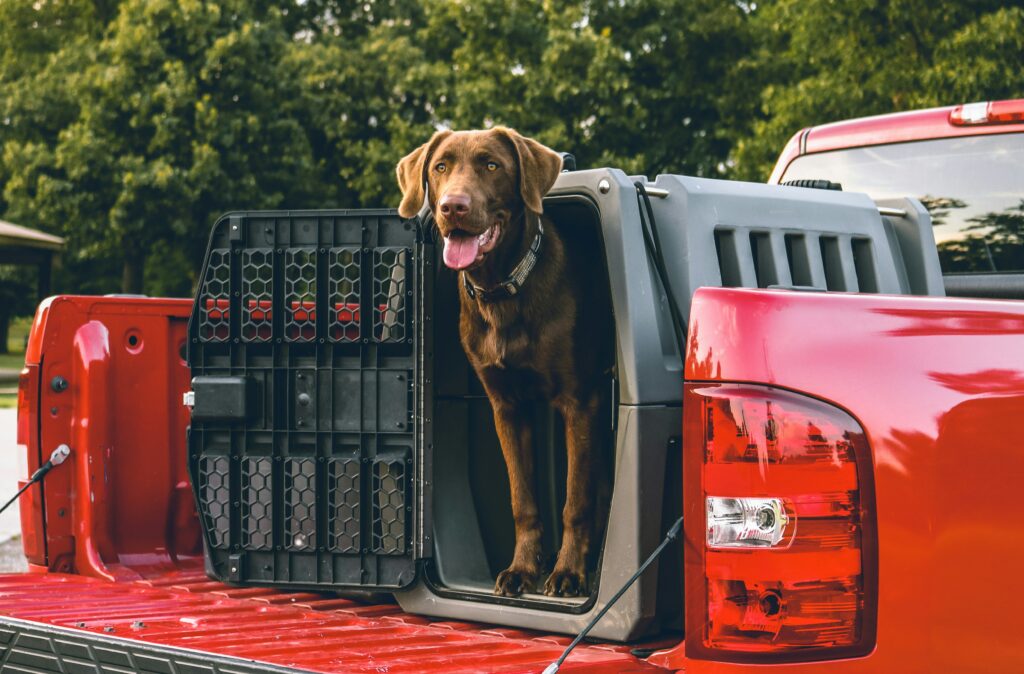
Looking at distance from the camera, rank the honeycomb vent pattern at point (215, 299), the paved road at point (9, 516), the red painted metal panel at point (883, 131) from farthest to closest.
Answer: the paved road at point (9, 516), the red painted metal panel at point (883, 131), the honeycomb vent pattern at point (215, 299)

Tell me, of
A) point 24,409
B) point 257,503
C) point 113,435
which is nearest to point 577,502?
point 257,503

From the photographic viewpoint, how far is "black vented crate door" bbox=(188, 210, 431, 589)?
3084 mm

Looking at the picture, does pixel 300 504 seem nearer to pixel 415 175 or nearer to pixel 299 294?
pixel 299 294

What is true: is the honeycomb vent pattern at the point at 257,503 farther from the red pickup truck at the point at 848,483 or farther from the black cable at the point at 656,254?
the black cable at the point at 656,254

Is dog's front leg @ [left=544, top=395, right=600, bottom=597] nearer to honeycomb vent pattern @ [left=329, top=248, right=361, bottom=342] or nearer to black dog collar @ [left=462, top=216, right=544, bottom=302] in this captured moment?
black dog collar @ [left=462, top=216, right=544, bottom=302]

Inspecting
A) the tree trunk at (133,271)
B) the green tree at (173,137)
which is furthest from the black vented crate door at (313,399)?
the tree trunk at (133,271)

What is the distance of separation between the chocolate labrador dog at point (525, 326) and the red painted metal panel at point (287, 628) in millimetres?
550

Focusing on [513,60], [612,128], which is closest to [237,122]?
[513,60]

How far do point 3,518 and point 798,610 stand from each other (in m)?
8.94

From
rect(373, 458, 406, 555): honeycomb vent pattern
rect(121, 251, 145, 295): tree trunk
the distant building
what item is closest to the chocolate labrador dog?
rect(373, 458, 406, 555): honeycomb vent pattern

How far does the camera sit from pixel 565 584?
10.9 ft

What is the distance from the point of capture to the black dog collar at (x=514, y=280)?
339cm

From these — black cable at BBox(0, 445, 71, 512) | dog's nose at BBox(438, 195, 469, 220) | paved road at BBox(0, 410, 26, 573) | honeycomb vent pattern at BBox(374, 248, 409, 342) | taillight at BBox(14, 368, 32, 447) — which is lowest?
paved road at BBox(0, 410, 26, 573)

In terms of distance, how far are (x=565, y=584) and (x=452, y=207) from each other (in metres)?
1.07
